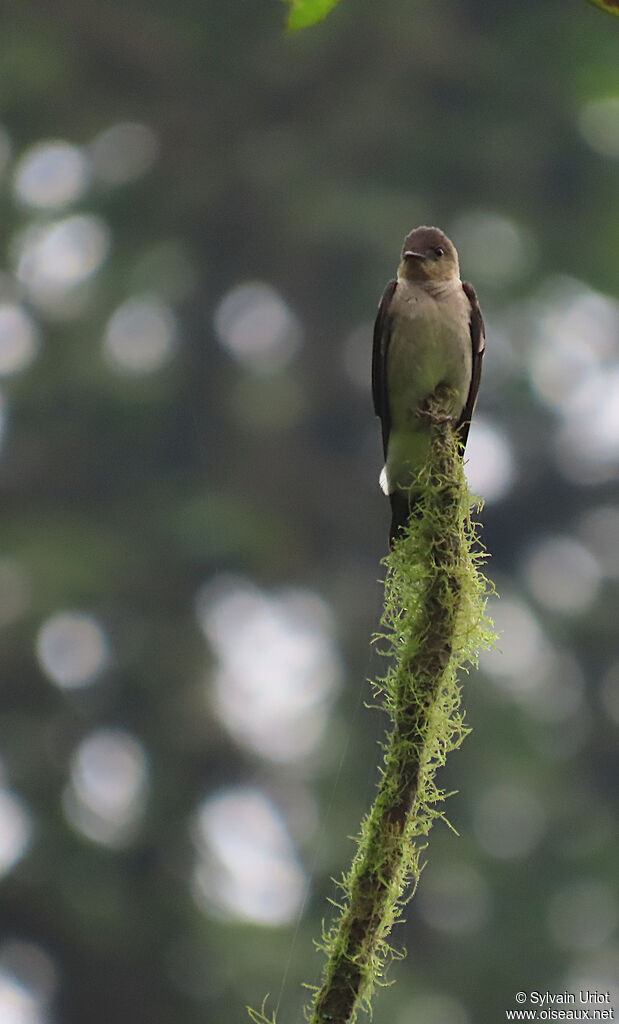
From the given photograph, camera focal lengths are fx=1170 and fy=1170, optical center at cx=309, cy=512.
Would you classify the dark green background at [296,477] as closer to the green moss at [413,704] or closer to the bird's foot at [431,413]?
the bird's foot at [431,413]

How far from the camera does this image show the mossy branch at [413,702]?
1888mm

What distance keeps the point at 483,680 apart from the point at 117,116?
759 centimetres

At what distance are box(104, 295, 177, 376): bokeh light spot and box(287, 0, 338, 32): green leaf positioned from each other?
10.8 metres

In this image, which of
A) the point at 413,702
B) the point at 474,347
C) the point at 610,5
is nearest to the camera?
the point at 610,5

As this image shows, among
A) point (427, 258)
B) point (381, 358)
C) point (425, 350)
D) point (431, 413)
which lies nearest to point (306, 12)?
point (431, 413)

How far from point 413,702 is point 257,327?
34.9 feet

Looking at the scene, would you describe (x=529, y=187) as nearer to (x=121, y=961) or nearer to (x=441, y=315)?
(x=121, y=961)

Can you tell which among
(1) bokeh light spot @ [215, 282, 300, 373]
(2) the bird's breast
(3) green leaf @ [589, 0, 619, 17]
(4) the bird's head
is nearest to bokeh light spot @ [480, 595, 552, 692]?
(1) bokeh light spot @ [215, 282, 300, 373]

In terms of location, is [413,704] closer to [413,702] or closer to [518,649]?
[413,702]

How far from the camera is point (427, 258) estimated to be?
4039mm

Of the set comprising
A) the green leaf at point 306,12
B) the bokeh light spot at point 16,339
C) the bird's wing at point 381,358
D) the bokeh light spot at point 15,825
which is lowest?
the bokeh light spot at point 15,825

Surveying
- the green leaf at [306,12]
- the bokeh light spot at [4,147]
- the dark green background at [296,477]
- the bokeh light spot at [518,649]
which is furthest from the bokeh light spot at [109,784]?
the green leaf at [306,12]

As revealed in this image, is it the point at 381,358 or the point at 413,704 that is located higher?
the point at 381,358

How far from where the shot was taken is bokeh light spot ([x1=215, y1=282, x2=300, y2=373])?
12.1 meters
